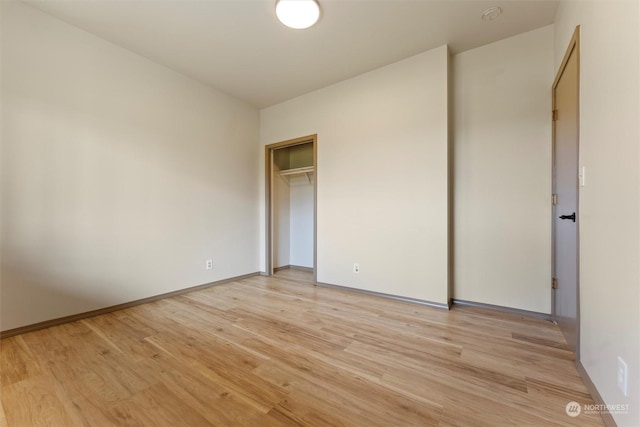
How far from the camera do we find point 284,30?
2406 mm

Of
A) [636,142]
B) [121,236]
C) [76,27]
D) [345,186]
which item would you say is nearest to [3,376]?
[121,236]

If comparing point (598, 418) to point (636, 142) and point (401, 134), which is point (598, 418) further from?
point (401, 134)

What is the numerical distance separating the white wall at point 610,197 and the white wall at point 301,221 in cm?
348

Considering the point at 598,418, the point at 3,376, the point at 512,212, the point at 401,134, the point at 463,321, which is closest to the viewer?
the point at 598,418

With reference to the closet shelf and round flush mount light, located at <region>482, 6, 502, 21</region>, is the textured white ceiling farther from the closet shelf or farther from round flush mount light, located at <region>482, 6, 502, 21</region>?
the closet shelf

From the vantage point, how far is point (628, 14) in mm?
1035

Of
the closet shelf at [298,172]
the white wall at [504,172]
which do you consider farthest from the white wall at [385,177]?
the closet shelf at [298,172]

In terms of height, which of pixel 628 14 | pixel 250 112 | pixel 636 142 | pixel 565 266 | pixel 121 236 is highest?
pixel 250 112

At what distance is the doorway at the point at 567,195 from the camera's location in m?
1.65

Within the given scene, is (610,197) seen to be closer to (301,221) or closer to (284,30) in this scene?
(284,30)

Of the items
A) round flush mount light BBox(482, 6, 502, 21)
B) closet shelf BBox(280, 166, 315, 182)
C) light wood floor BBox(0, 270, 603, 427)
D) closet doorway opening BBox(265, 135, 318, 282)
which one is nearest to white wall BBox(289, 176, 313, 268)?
closet doorway opening BBox(265, 135, 318, 282)

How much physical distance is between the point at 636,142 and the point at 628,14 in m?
0.56

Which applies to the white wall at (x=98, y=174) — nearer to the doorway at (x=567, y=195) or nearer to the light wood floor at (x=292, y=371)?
the light wood floor at (x=292, y=371)

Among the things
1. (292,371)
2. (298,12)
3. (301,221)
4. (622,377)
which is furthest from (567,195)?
(301,221)
